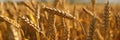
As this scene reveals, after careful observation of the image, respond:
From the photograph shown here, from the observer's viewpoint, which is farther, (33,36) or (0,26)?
(0,26)

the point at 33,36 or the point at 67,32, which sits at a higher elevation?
the point at 67,32

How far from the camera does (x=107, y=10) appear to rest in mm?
953

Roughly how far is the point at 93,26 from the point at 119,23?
494 millimetres

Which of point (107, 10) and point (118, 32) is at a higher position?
point (107, 10)

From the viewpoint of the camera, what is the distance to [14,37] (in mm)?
717

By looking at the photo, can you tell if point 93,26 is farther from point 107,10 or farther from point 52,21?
point 52,21

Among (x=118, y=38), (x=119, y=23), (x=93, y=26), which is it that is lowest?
(x=118, y=38)

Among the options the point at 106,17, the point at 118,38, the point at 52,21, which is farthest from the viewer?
the point at 118,38

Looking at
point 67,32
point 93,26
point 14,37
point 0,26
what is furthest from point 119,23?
point 0,26

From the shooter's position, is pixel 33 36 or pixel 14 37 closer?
pixel 14 37

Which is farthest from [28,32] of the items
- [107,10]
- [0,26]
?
[107,10]

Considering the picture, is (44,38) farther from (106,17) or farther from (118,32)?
(118,32)

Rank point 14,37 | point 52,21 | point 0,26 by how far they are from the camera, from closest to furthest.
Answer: point 14,37 → point 52,21 → point 0,26

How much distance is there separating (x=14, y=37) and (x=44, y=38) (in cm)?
39
